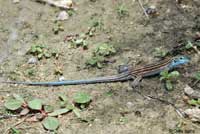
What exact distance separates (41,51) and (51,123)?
1146 mm

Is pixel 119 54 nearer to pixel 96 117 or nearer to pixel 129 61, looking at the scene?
pixel 129 61

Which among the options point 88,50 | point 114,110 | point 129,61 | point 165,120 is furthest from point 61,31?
point 165,120

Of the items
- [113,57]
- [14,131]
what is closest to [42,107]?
[14,131]

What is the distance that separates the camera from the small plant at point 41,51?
5.26 metres

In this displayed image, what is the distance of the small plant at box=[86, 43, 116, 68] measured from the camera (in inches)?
200

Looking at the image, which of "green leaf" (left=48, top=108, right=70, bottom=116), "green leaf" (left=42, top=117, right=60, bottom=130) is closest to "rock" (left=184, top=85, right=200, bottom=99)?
"green leaf" (left=48, top=108, right=70, bottom=116)

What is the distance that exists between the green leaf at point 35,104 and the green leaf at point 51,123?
0.15 metres

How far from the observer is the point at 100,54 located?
5.19 metres

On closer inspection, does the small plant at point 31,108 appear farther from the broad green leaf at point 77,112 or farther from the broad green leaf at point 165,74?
the broad green leaf at point 165,74

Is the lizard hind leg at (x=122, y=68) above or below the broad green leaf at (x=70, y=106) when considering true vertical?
above

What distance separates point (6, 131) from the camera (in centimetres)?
442

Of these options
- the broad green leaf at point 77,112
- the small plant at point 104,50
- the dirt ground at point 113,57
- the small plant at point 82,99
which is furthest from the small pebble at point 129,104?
the small plant at point 104,50

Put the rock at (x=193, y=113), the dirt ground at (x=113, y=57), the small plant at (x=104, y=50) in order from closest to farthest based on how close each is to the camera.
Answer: the rock at (x=193, y=113), the dirt ground at (x=113, y=57), the small plant at (x=104, y=50)

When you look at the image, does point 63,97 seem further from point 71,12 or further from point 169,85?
point 71,12
